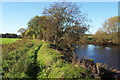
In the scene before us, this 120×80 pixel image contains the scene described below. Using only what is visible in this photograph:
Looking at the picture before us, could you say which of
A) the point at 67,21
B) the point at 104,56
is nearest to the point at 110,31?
the point at 104,56

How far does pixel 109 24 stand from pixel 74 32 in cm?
2906

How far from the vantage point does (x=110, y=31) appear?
43656 millimetres

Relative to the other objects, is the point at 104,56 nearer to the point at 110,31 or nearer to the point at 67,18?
the point at 67,18

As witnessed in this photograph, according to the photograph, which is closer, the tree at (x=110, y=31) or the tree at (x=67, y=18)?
the tree at (x=67, y=18)

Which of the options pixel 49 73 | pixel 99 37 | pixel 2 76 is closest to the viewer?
pixel 2 76

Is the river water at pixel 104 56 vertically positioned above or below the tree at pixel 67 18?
below

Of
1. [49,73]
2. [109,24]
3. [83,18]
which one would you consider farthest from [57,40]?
[109,24]

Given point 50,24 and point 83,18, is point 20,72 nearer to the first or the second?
point 50,24

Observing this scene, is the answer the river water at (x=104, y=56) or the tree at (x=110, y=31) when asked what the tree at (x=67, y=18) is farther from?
the tree at (x=110, y=31)

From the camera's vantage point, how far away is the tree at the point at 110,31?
41.6m

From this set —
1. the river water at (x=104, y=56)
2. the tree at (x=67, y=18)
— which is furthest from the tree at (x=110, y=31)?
the tree at (x=67, y=18)

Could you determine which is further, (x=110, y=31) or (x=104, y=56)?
(x=110, y=31)

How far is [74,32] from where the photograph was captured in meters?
20.1

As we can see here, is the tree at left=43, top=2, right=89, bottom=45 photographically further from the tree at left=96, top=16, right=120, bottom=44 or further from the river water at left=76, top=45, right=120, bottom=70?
the tree at left=96, top=16, right=120, bottom=44
